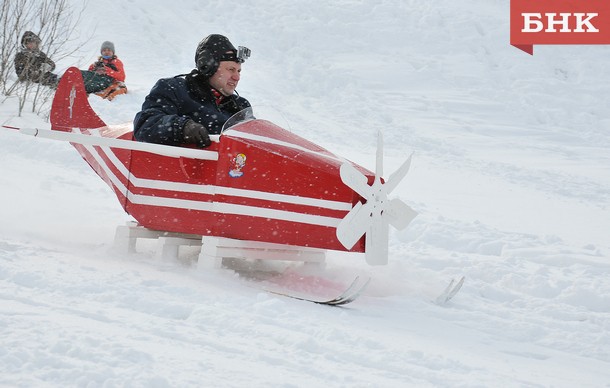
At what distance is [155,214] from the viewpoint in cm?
445

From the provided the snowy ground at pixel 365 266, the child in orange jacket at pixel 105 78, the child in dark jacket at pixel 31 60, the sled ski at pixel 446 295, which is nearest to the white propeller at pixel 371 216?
the snowy ground at pixel 365 266

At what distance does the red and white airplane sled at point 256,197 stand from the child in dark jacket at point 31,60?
5.35m

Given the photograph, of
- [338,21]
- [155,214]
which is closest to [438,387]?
[155,214]

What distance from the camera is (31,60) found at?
30.9ft

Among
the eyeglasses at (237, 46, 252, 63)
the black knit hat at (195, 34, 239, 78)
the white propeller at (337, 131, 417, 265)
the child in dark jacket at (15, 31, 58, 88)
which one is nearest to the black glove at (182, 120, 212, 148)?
the black knit hat at (195, 34, 239, 78)

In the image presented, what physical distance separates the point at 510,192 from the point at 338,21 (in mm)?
9570

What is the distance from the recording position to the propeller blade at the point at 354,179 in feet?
12.1

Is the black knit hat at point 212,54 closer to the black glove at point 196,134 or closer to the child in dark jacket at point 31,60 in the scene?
the black glove at point 196,134

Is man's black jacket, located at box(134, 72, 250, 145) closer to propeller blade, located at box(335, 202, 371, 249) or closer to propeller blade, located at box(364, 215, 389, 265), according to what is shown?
propeller blade, located at box(335, 202, 371, 249)

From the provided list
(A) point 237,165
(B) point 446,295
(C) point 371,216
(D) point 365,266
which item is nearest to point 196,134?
(A) point 237,165

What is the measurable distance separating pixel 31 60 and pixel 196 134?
6.17m

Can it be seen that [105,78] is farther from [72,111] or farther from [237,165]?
[237,165]

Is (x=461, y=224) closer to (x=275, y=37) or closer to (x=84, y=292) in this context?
(x=84, y=292)

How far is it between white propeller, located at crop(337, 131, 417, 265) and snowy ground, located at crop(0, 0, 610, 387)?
29cm
